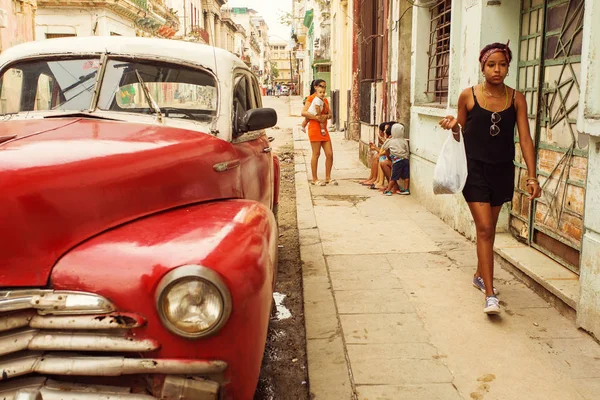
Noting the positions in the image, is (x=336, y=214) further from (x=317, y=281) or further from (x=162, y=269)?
(x=162, y=269)

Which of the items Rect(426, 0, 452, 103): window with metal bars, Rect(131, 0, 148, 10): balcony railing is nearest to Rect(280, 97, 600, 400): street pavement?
Rect(426, 0, 452, 103): window with metal bars

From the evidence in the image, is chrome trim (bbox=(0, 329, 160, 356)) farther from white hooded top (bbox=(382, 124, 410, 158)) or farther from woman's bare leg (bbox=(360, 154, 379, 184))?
woman's bare leg (bbox=(360, 154, 379, 184))

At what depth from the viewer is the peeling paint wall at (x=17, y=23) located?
17.3m

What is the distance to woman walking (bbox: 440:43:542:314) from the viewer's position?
12.6ft

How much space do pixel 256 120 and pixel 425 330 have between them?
5.71ft

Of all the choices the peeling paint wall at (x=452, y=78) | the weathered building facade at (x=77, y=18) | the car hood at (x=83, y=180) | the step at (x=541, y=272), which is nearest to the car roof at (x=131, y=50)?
the car hood at (x=83, y=180)

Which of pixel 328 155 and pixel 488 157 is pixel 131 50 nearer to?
pixel 488 157

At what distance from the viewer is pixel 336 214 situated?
749cm

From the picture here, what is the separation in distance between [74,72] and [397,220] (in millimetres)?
4449

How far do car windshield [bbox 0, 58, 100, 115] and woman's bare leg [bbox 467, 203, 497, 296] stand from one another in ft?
8.63

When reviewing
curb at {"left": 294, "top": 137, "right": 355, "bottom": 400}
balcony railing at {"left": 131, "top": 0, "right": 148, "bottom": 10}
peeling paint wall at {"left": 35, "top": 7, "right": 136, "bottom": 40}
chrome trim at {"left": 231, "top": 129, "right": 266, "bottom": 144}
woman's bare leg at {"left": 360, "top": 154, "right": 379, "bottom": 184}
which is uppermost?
balcony railing at {"left": 131, "top": 0, "right": 148, "bottom": 10}

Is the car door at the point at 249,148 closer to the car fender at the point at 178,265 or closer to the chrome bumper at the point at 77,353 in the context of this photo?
the car fender at the point at 178,265

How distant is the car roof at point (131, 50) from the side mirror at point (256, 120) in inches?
15.7

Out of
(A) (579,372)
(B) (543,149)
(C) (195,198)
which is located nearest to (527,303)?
(A) (579,372)
